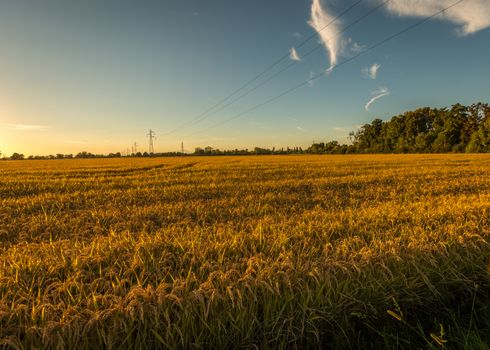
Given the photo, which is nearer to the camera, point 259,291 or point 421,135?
point 259,291

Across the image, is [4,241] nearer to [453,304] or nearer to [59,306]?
[59,306]

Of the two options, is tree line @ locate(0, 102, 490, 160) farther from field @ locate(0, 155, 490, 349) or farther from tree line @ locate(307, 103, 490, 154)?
field @ locate(0, 155, 490, 349)

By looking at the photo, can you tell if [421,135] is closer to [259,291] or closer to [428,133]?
[428,133]

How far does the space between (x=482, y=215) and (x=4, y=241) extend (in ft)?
25.3

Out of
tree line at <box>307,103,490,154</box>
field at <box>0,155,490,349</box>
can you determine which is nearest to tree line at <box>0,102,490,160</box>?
tree line at <box>307,103,490,154</box>

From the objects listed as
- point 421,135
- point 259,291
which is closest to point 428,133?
point 421,135

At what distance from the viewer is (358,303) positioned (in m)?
2.29

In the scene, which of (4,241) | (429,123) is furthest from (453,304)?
(429,123)

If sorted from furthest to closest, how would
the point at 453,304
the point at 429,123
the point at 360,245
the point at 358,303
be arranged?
1. the point at 429,123
2. the point at 360,245
3. the point at 453,304
4. the point at 358,303

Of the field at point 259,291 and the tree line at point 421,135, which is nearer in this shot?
the field at point 259,291

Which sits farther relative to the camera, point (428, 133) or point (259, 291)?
point (428, 133)

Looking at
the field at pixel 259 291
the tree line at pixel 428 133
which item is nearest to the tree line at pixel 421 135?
the tree line at pixel 428 133

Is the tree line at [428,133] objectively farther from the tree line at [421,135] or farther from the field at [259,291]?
the field at [259,291]

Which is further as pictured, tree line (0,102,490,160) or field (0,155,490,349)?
tree line (0,102,490,160)
